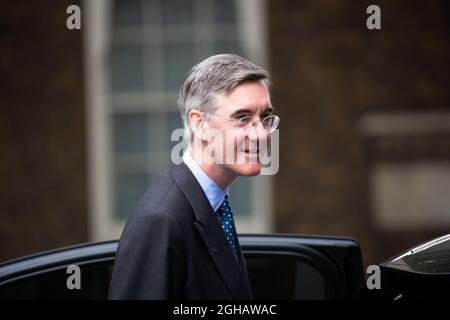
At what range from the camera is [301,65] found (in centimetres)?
802

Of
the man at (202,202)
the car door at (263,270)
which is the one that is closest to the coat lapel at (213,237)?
the man at (202,202)

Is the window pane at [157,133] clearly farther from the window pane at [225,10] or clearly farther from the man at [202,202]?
the man at [202,202]

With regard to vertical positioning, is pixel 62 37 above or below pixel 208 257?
above

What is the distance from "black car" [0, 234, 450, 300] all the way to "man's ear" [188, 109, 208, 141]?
61 cm

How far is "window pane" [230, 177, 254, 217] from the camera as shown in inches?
331

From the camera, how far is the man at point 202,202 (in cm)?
203

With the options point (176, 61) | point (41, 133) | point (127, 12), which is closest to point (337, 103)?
point (176, 61)

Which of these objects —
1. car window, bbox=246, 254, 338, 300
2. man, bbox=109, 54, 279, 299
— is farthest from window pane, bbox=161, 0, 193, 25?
man, bbox=109, 54, 279, 299

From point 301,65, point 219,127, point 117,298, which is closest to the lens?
point 117,298

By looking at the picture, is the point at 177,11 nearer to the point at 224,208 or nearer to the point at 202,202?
the point at 224,208

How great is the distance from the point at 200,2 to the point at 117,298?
641 cm

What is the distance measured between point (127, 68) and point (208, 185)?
619 centimetres

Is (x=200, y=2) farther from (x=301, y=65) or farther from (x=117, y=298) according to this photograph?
(x=117, y=298)
